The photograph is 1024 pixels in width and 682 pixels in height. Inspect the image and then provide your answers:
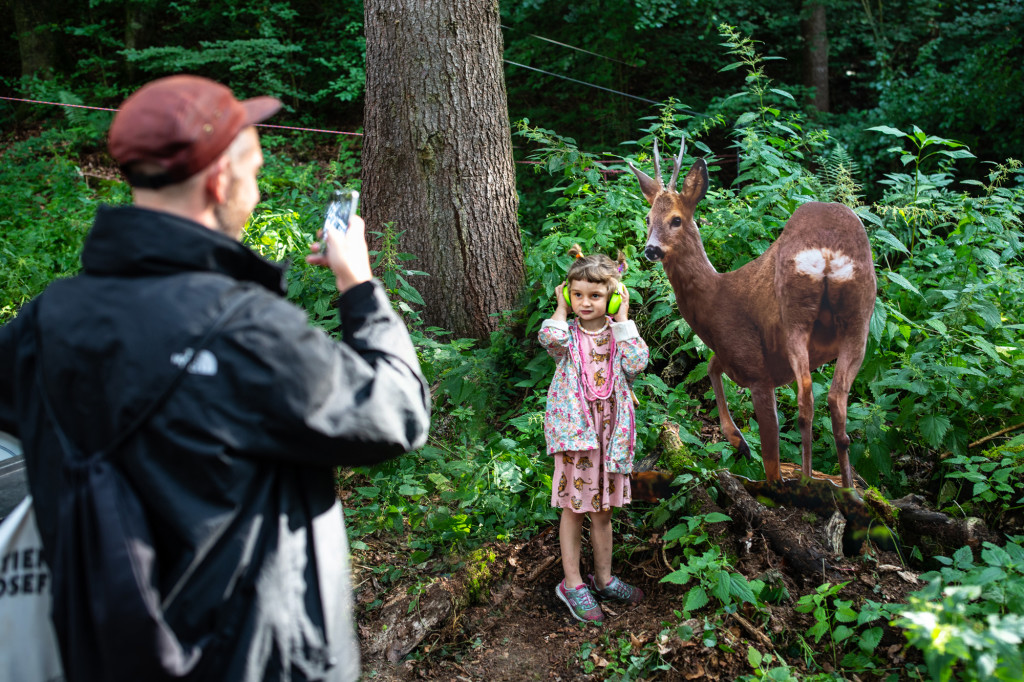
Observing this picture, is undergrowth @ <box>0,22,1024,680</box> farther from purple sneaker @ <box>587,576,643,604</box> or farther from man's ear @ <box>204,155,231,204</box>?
man's ear @ <box>204,155,231,204</box>

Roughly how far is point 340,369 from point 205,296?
28 cm

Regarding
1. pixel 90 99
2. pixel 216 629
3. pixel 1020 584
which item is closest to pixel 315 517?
pixel 216 629

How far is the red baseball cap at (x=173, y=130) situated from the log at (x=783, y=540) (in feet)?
9.53

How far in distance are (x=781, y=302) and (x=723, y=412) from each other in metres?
0.68

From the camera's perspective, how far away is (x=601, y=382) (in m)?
3.45

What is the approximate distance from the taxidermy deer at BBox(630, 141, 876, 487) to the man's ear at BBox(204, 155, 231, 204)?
2.43 m

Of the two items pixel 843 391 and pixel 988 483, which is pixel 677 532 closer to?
pixel 843 391

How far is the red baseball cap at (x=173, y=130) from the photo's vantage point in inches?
56.7

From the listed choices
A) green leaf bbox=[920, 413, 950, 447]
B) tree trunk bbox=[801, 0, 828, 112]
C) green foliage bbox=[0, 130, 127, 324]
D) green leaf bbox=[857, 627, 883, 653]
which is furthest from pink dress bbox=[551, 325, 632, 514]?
tree trunk bbox=[801, 0, 828, 112]

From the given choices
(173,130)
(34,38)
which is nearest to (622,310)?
(173,130)

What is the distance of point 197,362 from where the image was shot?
1.38m

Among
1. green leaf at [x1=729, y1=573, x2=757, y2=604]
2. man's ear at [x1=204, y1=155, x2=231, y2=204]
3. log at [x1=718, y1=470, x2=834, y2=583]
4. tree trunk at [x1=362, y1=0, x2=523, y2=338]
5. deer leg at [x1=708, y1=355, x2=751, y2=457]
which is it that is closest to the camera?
man's ear at [x1=204, y1=155, x2=231, y2=204]

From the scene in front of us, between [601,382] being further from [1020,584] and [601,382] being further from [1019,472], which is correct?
[1019,472]

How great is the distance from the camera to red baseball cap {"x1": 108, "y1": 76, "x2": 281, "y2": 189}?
4.73 feet
